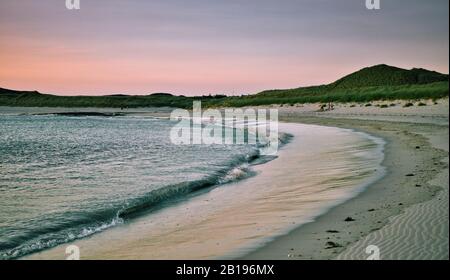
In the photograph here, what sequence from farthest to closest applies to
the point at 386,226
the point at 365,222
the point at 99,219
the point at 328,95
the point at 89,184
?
the point at 328,95 < the point at 89,184 < the point at 99,219 < the point at 365,222 < the point at 386,226

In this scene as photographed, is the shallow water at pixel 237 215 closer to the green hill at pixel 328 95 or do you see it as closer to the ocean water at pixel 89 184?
the ocean water at pixel 89 184

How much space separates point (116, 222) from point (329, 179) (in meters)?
5.94

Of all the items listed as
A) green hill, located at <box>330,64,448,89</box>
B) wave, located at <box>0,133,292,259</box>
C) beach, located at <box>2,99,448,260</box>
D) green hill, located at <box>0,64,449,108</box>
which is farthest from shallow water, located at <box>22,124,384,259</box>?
green hill, located at <box>330,64,448,89</box>

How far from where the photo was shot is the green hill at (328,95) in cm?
6668

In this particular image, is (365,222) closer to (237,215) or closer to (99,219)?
(237,215)

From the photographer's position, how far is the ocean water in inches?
356

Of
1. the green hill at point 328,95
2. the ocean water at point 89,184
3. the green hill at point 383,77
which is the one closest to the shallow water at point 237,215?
the ocean water at point 89,184

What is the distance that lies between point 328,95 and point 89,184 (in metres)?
73.7

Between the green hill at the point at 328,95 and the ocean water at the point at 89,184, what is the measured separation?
116 ft

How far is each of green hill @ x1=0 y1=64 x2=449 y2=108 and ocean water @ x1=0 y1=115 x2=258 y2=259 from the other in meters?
35.4

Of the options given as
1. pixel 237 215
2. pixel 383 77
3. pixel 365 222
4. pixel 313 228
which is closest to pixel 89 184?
pixel 237 215

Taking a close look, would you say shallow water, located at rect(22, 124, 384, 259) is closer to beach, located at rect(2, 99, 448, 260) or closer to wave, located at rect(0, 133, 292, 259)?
beach, located at rect(2, 99, 448, 260)

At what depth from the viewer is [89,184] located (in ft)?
45.5
